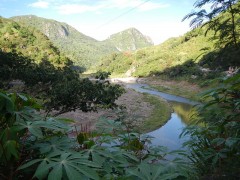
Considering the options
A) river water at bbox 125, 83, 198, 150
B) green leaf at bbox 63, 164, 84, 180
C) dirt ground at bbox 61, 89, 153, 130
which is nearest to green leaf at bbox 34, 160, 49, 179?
green leaf at bbox 63, 164, 84, 180

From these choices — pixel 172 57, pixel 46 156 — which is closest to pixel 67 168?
pixel 46 156

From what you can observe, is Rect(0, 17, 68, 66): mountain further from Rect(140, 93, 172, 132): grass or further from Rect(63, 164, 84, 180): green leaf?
Rect(63, 164, 84, 180): green leaf

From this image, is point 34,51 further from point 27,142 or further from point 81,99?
point 27,142

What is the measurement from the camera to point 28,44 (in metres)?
48.6

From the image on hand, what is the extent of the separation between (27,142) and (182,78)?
4262 centimetres

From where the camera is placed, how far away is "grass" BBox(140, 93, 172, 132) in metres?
18.8

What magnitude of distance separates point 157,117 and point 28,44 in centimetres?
3662

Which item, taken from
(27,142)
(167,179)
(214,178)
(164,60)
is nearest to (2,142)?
(27,142)

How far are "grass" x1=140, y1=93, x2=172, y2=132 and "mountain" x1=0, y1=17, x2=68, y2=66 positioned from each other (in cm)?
1574

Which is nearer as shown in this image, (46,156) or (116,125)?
(46,156)

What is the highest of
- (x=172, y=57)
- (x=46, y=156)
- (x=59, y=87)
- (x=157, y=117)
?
(x=172, y=57)

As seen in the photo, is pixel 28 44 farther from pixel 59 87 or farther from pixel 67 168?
pixel 67 168

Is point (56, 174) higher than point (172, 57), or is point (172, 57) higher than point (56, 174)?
point (172, 57)

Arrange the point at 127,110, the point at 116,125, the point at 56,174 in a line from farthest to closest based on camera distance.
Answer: the point at 127,110 < the point at 116,125 < the point at 56,174
